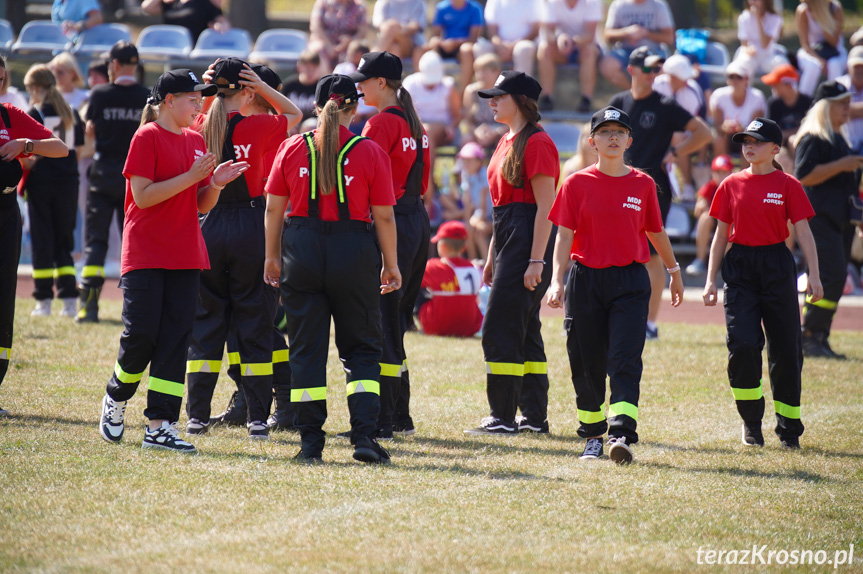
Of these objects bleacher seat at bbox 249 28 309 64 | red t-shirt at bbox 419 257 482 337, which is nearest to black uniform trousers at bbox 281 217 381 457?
red t-shirt at bbox 419 257 482 337

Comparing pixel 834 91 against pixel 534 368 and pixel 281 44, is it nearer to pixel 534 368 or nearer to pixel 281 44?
pixel 534 368

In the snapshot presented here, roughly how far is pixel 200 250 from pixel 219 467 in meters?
1.23

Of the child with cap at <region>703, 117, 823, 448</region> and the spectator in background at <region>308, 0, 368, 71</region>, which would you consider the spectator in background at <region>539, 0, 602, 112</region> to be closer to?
the spectator in background at <region>308, 0, 368, 71</region>

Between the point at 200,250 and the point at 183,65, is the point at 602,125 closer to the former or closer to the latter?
the point at 200,250

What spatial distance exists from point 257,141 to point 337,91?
94cm

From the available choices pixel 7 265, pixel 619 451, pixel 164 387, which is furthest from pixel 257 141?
pixel 619 451

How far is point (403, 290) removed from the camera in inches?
269

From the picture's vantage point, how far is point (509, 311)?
6.85 m

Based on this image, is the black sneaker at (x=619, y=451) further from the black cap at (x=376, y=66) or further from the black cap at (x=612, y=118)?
the black cap at (x=376, y=66)

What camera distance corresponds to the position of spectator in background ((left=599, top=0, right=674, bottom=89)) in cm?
1638

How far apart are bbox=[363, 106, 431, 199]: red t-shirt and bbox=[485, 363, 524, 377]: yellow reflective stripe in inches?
50.6

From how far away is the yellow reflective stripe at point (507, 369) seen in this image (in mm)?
6938

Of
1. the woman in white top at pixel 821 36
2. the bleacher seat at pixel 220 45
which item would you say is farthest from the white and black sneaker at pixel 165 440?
the woman in white top at pixel 821 36

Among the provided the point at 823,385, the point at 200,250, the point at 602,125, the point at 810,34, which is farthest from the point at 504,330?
the point at 810,34
